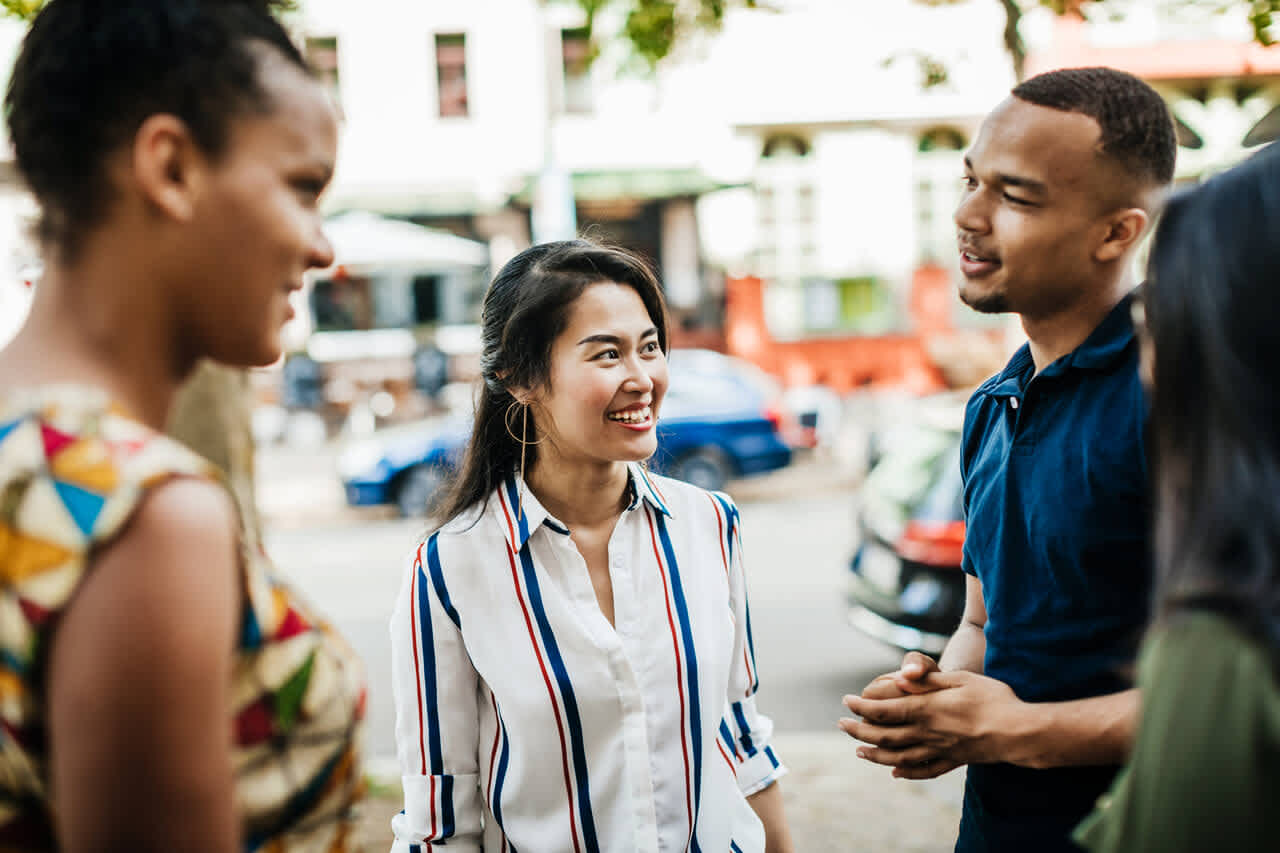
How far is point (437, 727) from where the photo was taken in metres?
1.87

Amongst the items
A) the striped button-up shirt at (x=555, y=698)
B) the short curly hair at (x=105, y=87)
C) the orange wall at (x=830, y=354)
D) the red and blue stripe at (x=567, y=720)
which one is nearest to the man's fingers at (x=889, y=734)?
the striped button-up shirt at (x=555, y=698)

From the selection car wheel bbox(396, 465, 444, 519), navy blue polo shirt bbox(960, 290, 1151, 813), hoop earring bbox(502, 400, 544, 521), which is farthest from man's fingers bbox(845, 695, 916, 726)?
car wheel bbox(396, 465, 444, 519)

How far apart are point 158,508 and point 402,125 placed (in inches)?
789

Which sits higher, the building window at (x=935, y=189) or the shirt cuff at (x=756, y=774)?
the building window at (x=935, y=189)

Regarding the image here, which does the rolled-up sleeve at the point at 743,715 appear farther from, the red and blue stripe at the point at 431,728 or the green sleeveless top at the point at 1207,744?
the green sleeveless top at the point at 1207,744

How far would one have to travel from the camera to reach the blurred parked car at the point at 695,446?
11.1 meters

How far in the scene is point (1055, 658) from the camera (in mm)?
1682

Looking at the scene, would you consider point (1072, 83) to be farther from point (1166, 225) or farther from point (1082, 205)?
point (1166, 225)

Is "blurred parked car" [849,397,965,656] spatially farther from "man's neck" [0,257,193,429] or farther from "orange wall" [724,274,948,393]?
"orange wall" [724,274,948,393]

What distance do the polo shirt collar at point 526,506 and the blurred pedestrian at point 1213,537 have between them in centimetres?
112

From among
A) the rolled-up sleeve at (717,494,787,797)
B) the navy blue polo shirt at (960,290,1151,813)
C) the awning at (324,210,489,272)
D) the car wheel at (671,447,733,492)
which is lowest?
the car wheel at (671,447,733,492)

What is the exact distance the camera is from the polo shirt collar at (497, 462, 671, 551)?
6.50 feet

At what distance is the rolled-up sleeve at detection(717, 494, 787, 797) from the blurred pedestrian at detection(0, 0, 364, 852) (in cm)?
106

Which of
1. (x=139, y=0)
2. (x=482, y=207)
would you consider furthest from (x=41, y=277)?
(x=482, y=207)
